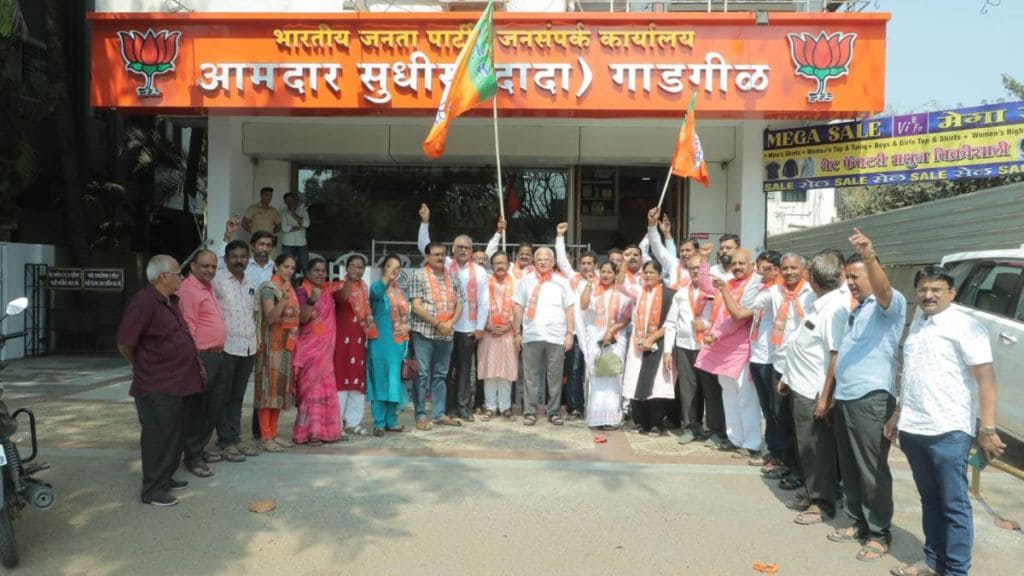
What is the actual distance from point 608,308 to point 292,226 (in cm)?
651

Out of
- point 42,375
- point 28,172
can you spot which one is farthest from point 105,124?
point 42,375

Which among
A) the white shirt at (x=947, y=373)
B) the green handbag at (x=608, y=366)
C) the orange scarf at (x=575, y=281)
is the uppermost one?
the orange scarf at (x=575, y=281)

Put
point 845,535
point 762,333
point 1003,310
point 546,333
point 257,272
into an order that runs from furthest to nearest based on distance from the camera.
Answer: point 546,333, point 1003,310, point 257,272, point 762,333, point 845,535

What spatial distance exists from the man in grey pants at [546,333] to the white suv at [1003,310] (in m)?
3.59

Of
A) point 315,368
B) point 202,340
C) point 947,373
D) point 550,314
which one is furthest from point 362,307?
point 947,373

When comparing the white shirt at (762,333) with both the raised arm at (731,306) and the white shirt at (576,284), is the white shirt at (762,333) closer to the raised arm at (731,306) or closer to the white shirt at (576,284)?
the raised arm at (731,306)

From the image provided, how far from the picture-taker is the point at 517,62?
33.2ft

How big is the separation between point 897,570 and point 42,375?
10615 mm

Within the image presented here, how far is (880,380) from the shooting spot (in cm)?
421

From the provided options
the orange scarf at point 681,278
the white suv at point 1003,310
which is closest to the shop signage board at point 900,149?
the white suv at point 1003,310

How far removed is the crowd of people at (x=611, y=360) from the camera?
3.91m

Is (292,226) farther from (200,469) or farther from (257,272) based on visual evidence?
(200,469)

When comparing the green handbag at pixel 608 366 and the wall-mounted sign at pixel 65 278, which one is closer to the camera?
the green handbag at pixel 608 366

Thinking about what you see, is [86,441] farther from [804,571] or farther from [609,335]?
[804,571]
